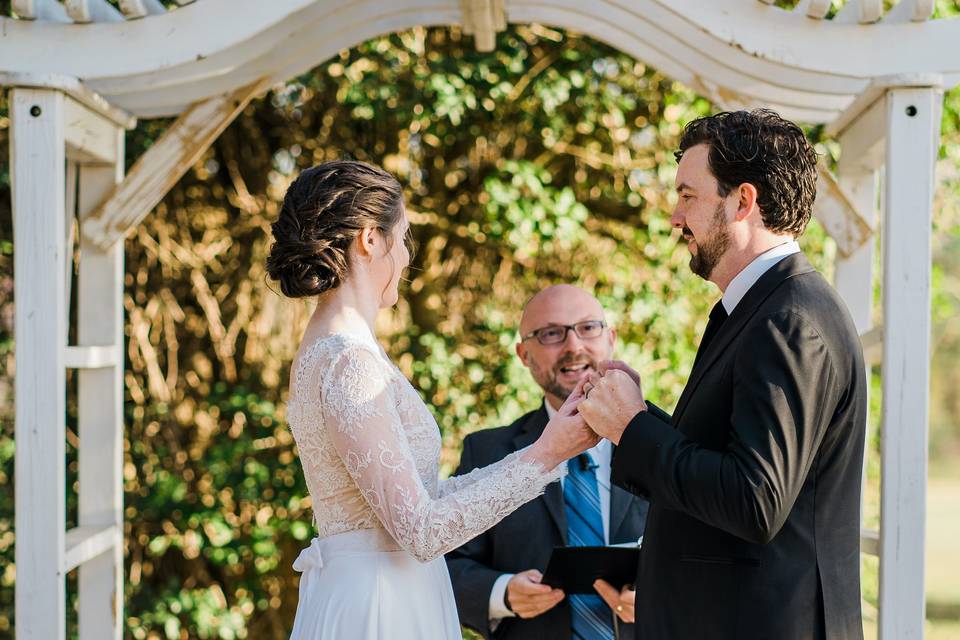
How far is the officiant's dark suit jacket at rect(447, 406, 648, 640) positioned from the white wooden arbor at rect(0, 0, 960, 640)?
637 millimetres

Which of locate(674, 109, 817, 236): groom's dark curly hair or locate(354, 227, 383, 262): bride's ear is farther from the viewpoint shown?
locate(354, 227, 383, 262): bride's ear

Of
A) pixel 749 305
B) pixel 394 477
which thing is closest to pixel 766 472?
pixel 749 305

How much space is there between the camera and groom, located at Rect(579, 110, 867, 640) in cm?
184

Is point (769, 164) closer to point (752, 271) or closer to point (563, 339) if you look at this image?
point (752, 271)

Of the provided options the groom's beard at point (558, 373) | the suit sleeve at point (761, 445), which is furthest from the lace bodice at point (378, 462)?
the groom's beard at point (558, 373)

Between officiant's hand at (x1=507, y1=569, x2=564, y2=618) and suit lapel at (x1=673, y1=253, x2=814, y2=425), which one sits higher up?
suit lapel at (x1=673, y1=253, x2=814, y2=425)

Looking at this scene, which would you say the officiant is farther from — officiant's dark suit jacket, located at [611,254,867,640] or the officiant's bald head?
officiant's dark suit jacket, located at [611,254,867,640]

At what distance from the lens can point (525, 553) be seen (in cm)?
288

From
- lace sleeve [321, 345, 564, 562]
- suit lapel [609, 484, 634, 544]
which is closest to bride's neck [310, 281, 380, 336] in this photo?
lace sleeve [321, 345, 564, 562]

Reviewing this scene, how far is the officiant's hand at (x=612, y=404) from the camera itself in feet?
6.79

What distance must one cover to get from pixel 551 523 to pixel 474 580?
252 millimetres

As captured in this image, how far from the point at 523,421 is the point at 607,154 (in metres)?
2.72

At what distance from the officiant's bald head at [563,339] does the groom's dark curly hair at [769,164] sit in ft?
3.42

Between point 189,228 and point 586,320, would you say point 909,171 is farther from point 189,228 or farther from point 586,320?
point 189,228
